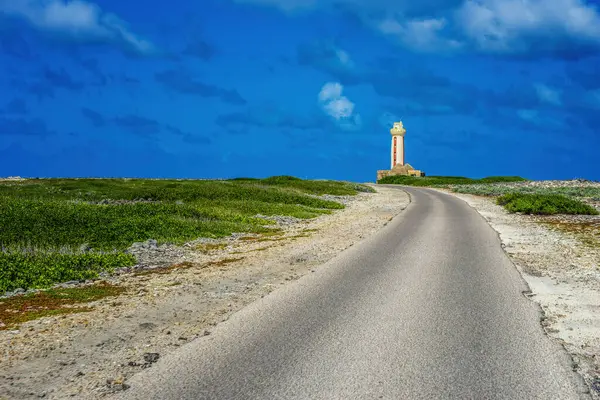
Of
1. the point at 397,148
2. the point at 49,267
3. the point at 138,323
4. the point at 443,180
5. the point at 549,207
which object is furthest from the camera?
the point at 397,148

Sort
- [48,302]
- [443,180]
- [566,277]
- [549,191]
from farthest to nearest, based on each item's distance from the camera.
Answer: [443,180], [549,191], [566,277], [48,302]

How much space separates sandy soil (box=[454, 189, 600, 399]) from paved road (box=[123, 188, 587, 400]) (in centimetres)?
38

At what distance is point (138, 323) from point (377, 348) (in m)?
5.09

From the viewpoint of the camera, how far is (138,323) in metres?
10.2

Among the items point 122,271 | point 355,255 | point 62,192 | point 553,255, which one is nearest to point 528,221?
point 553,255

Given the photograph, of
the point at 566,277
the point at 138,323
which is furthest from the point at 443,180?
the point at 138,323

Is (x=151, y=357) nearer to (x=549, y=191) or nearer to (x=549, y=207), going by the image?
(x=549, y=207)

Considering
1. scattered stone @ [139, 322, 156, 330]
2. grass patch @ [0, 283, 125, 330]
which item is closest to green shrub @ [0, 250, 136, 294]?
grass patch @ [0, 283, 125, 330]

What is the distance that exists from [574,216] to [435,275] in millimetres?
26905

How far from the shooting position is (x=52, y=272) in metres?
15.4

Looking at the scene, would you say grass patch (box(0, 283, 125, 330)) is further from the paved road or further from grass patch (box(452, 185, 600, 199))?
grass patch (box(452, 185, 600, 199))

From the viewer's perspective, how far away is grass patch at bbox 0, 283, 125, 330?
11.0 m

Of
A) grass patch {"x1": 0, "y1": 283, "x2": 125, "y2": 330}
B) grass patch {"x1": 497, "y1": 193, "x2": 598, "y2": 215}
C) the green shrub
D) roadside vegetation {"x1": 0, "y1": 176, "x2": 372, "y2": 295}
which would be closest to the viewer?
grass patch {"x1": 0, "y1": 283, "x2": 125, "y2": 330}

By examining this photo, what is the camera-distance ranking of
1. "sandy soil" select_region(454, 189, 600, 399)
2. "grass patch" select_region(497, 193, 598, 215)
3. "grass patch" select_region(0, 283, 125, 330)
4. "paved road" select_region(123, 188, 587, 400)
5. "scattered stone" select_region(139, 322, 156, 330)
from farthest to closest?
"grass patch" select_region(497, 193, 598, 215), "grass patch" select_region(0, 283, 125, 330), "scattered stone" select_region(139, 322, 156, 330), "sandy soil" select_region(454, 189, 600, 399), "paved road" select_region(123, 188, 587, 400)
